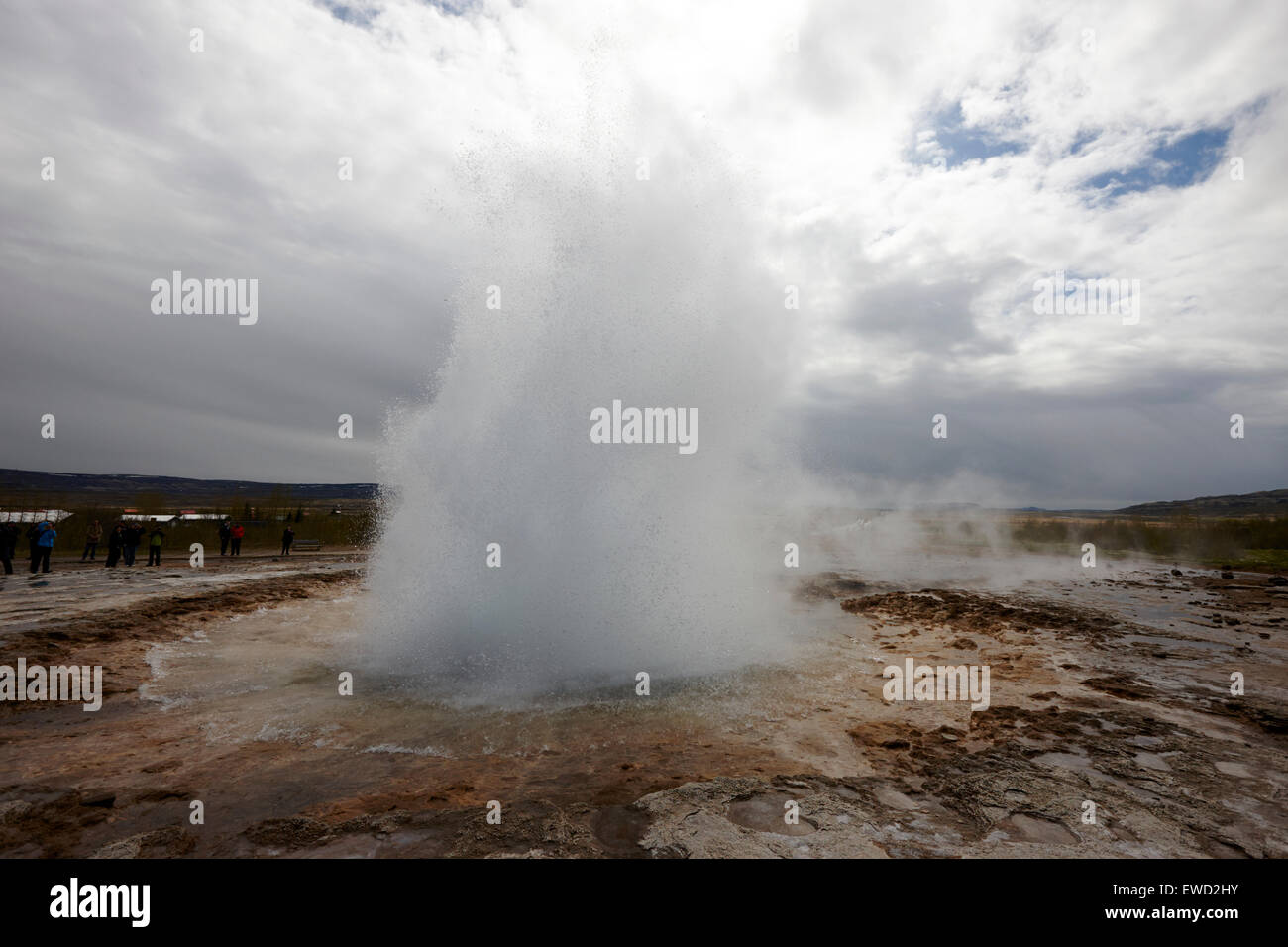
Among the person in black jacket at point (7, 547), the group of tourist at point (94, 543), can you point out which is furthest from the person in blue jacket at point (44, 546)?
the person in black jacket at point (7, 547)

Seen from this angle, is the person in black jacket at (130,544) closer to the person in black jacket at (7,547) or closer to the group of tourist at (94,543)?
the group of tourist at (94,543)

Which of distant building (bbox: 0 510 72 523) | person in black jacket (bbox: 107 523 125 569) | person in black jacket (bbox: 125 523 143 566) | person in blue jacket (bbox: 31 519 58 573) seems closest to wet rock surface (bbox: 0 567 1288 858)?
person in blue jacket (bbox: 31 519 58 573)

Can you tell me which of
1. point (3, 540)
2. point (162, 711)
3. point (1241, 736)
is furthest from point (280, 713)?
point (3, 540)

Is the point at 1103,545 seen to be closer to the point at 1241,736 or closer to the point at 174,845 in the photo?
the point at 1241,736

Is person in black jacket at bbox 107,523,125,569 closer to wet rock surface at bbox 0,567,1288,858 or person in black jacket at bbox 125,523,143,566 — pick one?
person in black jacket at bbox 125,523,143,566

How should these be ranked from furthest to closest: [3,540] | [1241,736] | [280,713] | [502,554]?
1. [3,540]
2. [502,554]
3. [280,713]
4. [1241,736]

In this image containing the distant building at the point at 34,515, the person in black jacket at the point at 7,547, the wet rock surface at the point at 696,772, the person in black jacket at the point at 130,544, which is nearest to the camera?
the wet rock surface at the point at 696,772

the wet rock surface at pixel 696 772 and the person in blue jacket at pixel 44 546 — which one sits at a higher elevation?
the person in blue jacket at pixel 44 546

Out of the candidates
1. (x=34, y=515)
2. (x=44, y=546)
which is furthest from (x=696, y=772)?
(x=34, y=515)

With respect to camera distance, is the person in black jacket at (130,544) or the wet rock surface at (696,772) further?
the person in black jacket at (130,544)

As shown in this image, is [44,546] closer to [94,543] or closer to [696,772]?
[94,543]

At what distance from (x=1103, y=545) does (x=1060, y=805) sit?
50.7 meters

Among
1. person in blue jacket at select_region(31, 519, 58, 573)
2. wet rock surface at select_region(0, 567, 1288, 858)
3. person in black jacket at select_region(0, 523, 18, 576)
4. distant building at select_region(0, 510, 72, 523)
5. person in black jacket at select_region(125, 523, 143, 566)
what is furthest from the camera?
distant building at select_region(0, 510, 72, 523)
